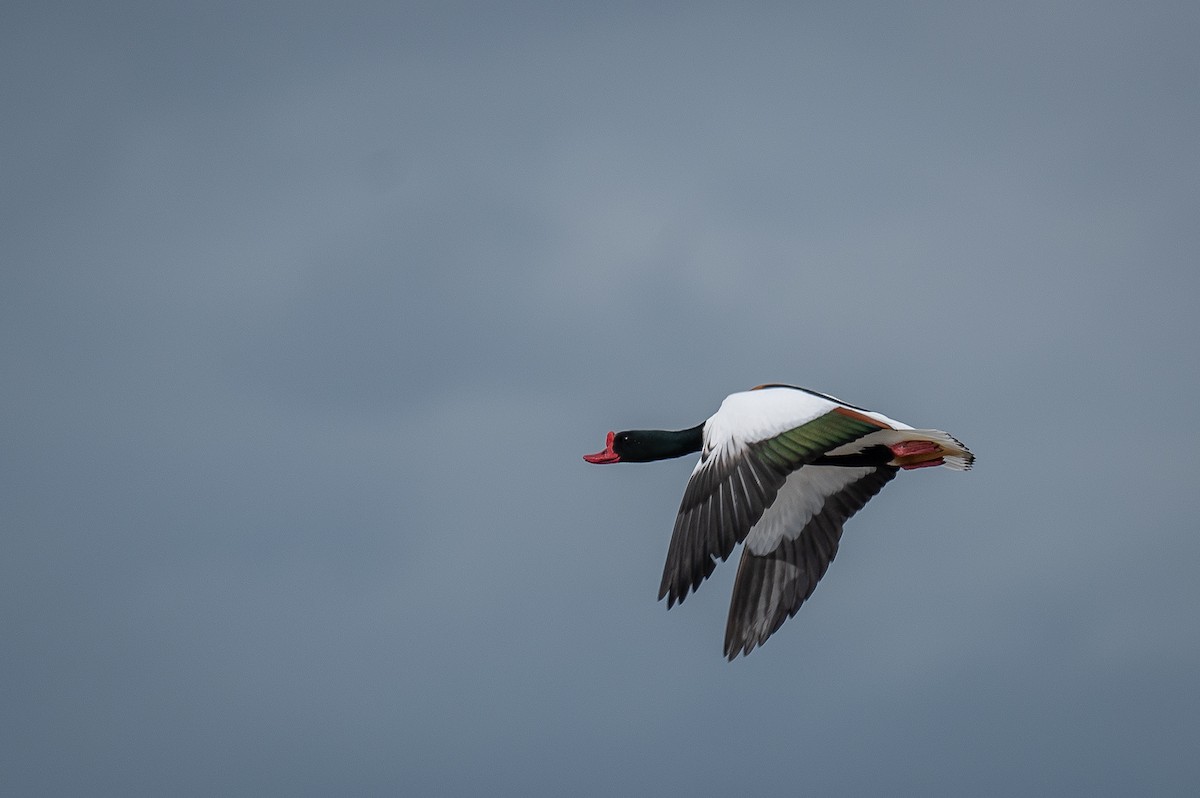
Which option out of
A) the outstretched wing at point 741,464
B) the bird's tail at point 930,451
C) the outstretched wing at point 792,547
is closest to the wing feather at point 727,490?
the outstretched wing at point 741,464

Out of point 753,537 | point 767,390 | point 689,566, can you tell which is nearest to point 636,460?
point 753,537

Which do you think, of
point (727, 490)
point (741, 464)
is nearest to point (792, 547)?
point (741, 464)

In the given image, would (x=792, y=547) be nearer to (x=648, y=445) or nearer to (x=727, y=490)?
(x=648, y=445)

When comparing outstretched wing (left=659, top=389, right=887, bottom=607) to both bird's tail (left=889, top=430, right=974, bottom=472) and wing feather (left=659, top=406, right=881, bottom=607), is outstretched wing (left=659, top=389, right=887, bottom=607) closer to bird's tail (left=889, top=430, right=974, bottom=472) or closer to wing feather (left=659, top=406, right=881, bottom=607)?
wing feather (left=659, top=406, right=881, bottom=607)

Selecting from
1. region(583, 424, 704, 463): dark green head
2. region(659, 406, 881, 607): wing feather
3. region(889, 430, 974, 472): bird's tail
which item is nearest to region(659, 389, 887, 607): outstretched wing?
region(659, 406, 881, 607): wing feather

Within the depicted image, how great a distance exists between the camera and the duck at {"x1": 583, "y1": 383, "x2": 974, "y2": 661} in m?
13.0

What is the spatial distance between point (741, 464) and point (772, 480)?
35cm

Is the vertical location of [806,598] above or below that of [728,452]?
below

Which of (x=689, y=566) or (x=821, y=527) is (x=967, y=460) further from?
(x=689, y=566)

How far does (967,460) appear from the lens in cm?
1577

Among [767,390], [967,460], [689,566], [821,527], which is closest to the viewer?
[689,566]

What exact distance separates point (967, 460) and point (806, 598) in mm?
2258

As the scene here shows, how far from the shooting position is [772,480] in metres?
13.2

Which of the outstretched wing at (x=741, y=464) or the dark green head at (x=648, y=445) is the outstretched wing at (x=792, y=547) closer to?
the dark green head at (x=648, y=445)
